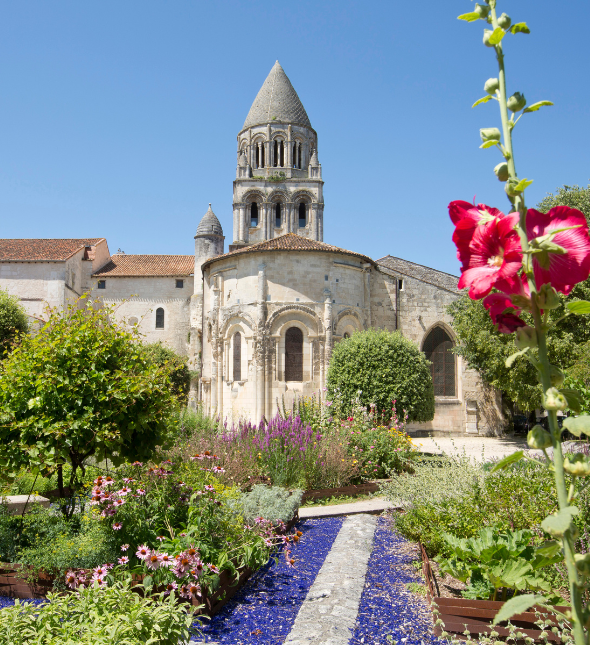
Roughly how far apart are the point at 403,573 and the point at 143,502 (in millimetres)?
2851

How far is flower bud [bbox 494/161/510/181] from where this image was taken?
5.02ft

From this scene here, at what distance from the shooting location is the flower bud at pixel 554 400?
1369 mm

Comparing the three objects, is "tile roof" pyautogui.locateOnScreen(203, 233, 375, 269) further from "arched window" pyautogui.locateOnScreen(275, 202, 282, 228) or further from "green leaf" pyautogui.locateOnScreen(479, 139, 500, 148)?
"green leaf" pyautogui.locateOnScreen(479, 139, 500, 148)

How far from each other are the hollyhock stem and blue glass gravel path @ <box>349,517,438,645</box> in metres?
2.62

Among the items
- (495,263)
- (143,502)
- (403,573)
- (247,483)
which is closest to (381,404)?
(247,483)

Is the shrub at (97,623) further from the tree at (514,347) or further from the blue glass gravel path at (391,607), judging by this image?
the tree at (514,347)

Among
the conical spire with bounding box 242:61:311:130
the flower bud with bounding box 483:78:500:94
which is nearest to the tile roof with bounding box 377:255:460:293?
the conical spire with bounding box 242:61:311:130

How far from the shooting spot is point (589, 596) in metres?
4.26

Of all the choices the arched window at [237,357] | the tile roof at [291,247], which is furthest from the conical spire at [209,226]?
the arched window at [237,357]

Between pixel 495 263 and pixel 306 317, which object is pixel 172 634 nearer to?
pixel 495 263

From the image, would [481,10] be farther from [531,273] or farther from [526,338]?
[526,338]

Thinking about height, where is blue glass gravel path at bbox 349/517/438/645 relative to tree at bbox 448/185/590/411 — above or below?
below

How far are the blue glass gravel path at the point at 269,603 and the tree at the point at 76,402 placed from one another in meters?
1.91

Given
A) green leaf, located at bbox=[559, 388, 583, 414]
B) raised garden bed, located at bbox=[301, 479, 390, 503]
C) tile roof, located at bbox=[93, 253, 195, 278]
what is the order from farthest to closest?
1. tile roof, located at bbox=[93, 253, 195, 278]
2. raised garden bed, located at bbox=[301, 479, 390, 503]
3. green leaf, located at bbox=[559, 388, 583, 414]
